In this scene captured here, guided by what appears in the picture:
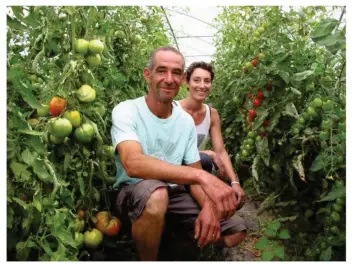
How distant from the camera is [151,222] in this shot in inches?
63.1

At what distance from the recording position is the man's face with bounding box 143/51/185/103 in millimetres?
1784

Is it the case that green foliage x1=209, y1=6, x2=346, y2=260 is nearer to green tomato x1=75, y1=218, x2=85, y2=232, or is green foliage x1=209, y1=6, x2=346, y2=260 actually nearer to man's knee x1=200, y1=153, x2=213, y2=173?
man's knee x1=200, y1=153, x2=213, y2=173

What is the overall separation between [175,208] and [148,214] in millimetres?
217

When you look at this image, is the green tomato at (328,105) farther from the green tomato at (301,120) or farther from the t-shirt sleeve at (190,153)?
the t-shirt sleeve at (190,153)

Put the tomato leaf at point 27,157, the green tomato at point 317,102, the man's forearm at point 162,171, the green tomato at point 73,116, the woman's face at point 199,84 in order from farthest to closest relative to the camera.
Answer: the woman's face at point 199,84 → the green tomato at point 317,102 → the green tomato at point 73,116 → the man's forearm at point 162,171 → the tomato leaf at point 27,157

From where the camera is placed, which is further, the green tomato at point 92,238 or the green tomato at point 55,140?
the green tomato at point 92,238

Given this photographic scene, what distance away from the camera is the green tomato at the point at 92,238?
169 cm

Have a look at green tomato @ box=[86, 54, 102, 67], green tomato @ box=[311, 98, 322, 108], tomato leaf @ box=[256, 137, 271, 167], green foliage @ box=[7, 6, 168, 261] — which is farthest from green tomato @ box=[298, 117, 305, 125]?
green tomato @ box=[86, 54, 102, 67]

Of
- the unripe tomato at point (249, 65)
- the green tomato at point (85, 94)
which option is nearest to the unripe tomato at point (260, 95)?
the unripe tomato at point (249, 65)

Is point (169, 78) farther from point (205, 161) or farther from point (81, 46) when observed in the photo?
point (205, 161)

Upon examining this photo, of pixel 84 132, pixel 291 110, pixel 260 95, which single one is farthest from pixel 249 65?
pixel 84 132

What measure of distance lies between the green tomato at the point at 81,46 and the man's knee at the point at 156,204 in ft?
1.97

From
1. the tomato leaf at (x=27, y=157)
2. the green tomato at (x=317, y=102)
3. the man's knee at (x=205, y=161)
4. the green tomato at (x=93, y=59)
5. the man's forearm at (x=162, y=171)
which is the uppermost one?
the green tomato at (x=93, y=59)

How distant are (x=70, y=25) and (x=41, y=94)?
296mm
